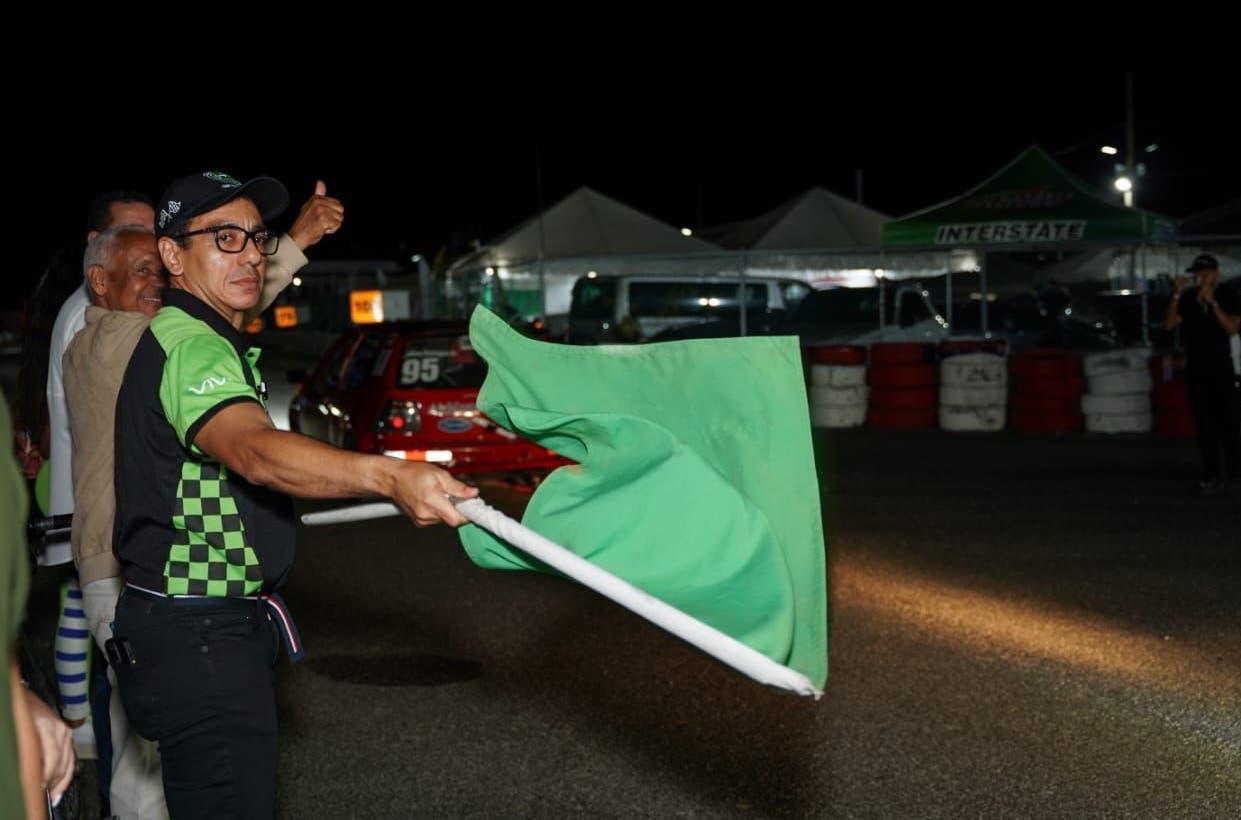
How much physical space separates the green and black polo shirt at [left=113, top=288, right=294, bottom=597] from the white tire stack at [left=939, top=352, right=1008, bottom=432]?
1496 centimetres

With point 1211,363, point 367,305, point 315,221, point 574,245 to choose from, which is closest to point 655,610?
point 315,221

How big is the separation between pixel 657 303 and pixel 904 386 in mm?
5476

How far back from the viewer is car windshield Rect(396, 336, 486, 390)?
35.6 ft

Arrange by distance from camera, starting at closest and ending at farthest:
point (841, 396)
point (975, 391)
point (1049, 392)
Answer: point (1049, 392)
point (975, 391)
point (841, 396)

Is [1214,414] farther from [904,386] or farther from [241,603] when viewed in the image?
[241,603]

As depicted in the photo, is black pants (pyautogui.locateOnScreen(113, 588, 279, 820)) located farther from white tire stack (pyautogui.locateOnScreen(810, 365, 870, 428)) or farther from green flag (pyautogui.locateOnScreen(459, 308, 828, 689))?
white tire stack (pyautogui.locateOnScreen(810, 365, 870, 428))

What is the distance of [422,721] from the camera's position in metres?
5.98

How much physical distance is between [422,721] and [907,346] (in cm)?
1280

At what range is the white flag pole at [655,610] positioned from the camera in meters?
2.02

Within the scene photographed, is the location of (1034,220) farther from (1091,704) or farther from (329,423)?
(1091,704)

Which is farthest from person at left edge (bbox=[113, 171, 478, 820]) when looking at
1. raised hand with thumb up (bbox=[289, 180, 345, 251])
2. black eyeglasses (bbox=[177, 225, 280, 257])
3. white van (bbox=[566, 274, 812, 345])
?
white van (bbox=[566, 274, 812, 345])

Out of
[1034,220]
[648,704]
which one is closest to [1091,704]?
[648,704]

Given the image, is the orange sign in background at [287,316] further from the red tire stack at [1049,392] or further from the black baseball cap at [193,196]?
the black baseball cap at [193,196]

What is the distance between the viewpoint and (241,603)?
3092mm
